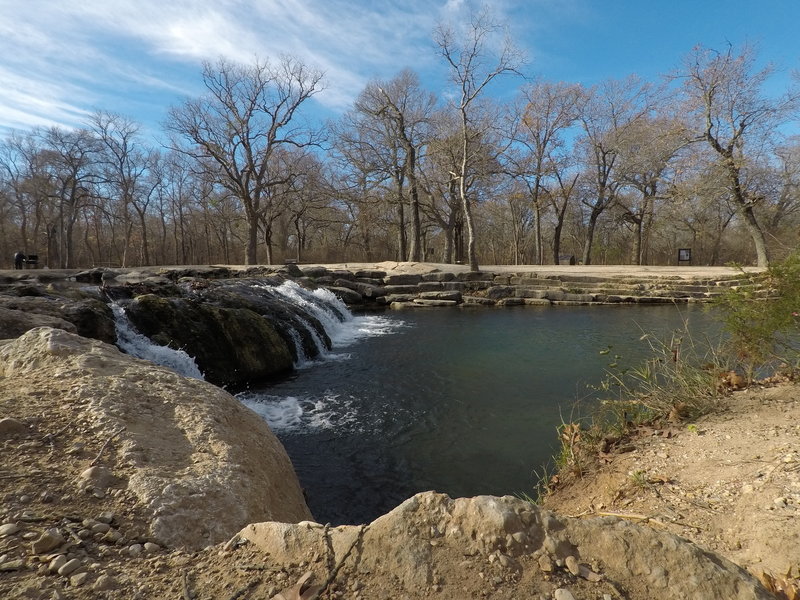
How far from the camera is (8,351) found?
3340 millimetres

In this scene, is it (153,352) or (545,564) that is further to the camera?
(153,352)

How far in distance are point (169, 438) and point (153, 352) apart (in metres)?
4.75

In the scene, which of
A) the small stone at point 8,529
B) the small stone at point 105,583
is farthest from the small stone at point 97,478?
the small stone at point 105,583

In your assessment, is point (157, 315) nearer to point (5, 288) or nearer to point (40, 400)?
point (5, 288)

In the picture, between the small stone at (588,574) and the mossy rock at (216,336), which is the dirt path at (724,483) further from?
the mossy rock at (216,336)

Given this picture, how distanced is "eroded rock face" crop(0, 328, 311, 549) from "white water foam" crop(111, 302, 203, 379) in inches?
115

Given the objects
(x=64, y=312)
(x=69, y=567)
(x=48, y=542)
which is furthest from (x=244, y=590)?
(x=64, y=312)

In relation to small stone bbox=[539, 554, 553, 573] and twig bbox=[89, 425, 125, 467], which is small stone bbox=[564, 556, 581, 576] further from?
twig bbox=[89, 425, 125, 467]

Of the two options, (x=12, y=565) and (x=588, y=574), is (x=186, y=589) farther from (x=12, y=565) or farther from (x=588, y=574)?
(x=588, y=574)

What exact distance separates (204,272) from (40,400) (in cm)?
1505

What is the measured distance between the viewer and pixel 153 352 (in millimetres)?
6758

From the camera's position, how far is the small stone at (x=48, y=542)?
153cm

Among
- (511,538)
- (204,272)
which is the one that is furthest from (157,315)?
(204,272)

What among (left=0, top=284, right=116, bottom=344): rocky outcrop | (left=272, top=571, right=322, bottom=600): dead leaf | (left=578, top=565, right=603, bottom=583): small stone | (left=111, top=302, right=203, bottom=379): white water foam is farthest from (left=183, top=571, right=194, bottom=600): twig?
(left=111, top=302, right=203, bottom=379): white water foam
